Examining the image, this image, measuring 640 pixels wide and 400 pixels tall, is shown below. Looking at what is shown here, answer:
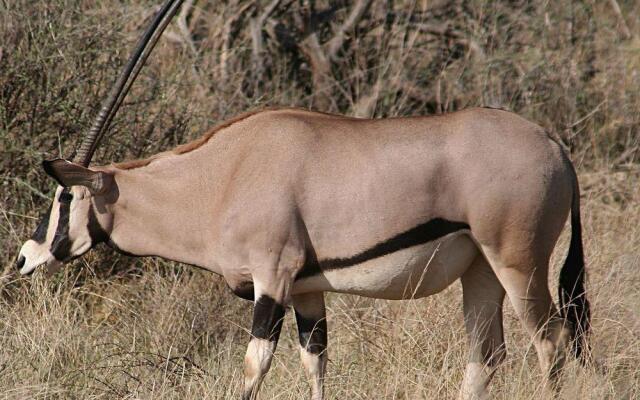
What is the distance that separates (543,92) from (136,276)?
433 centimetres

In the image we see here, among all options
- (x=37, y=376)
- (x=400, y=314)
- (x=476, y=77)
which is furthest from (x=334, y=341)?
(x=476, y=77)

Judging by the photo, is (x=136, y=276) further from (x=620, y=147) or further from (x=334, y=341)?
(x=620, y=147)

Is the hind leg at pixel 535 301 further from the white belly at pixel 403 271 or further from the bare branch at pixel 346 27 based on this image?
the bare branch at pixel 346 27

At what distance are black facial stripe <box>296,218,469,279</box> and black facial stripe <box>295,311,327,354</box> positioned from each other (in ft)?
1.71

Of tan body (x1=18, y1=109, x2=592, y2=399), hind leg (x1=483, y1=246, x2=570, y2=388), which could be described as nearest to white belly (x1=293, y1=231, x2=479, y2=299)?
tan body (x1=18, y1=109, x2=592, y2=399)

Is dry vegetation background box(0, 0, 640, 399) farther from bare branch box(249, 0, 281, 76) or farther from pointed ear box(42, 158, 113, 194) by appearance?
pointed ear box(42, 158, 113, 194)

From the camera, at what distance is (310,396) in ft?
17.0

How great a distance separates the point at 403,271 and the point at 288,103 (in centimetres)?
428

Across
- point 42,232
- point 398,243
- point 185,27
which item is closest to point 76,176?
point 42,232

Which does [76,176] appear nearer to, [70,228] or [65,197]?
[65,197]

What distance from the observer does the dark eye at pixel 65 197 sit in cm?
520

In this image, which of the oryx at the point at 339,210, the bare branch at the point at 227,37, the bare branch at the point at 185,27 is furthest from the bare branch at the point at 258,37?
the oryx at the point at 339,210

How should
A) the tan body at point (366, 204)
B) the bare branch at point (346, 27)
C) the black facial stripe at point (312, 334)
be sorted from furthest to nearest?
the bare branch at point (346, 27) < the black facial stripe at point (312, 334) < the tan body at point (366, 204)

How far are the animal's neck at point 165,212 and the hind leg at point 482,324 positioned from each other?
4.37ft
